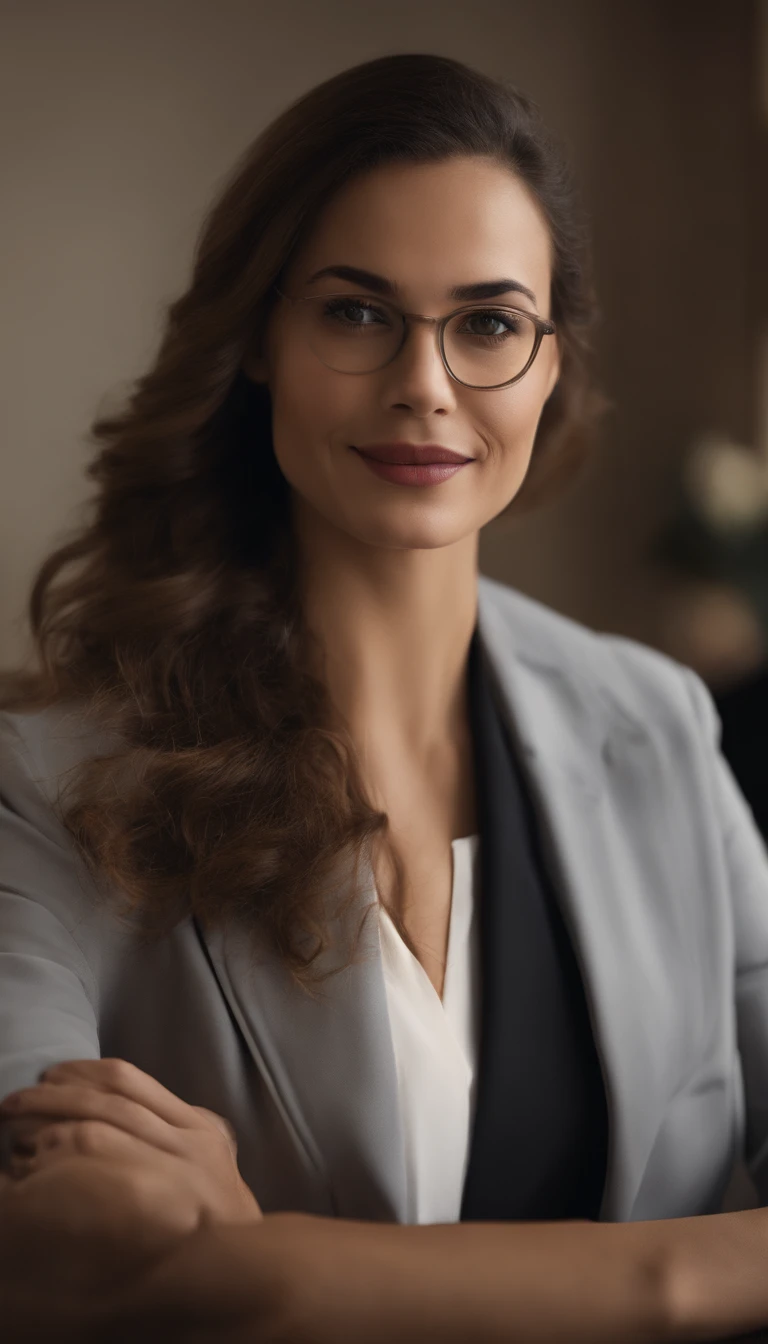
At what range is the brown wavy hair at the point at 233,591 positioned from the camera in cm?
113

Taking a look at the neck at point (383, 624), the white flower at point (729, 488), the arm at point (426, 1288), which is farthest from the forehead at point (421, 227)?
the white flower at point (729, 488)

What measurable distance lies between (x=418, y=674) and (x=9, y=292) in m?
1.40

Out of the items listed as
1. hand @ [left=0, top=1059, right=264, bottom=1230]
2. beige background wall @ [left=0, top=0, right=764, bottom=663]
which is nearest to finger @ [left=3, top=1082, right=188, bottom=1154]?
hand @ [left=0, top=1059, right=264, bottom=1230]

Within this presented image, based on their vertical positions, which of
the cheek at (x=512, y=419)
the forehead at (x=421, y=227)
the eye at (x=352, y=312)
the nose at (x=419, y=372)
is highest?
the forehead at (x=421, y=227)

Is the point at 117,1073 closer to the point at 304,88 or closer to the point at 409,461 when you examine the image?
the point at 409,461

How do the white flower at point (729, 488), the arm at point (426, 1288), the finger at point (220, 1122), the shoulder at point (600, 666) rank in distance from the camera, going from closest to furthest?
1. the arm at point (426, 1288)
2. the finger at point (220, 1122)
3. the shoulder at point (600, 666)
4. the white flower at point (729, 488)

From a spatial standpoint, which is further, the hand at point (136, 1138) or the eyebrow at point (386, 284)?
the eyebrow at point (386, 284)

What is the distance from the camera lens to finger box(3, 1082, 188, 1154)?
92 centimetres

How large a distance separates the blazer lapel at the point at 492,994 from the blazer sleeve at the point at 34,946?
0.12 m

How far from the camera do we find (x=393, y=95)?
1144 millimetres

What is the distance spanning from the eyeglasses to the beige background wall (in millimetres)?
857

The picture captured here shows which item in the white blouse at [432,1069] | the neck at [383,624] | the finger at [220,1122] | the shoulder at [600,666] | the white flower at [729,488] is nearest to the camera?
the finger at [220,1122]

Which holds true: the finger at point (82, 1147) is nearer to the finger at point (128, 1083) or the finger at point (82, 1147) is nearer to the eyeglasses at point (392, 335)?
the finger at point (128, 1083)

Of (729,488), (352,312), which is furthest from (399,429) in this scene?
(729,488)
